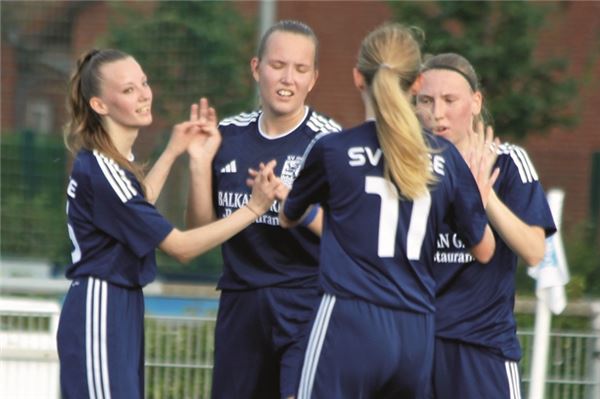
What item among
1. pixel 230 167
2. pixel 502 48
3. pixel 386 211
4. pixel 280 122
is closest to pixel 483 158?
pixel 386 211

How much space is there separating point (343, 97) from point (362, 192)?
14013 millimetres

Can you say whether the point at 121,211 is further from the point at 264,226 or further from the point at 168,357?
the point at 168,357

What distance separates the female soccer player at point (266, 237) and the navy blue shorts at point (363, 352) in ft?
3.52

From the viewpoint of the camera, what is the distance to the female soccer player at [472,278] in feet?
18.5

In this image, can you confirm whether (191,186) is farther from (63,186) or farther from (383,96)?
(63,186)

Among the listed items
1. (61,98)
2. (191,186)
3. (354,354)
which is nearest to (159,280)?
(61,98)

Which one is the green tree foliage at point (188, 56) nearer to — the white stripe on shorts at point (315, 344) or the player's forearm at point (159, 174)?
the player's forearm at point (159, 174)

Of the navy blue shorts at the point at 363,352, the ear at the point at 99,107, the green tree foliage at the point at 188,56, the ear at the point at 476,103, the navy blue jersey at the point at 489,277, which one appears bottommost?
the navy blue shorts at the point at 363,352

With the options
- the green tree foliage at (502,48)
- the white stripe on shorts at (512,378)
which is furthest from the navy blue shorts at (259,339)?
the green tree foliage at (502,48)

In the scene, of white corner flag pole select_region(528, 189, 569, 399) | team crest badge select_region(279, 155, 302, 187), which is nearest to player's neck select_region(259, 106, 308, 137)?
team crest badge select_region(279, 155, 302, 187)

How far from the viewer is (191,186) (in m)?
6.18

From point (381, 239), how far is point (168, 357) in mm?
3322

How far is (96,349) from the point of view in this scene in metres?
5.39

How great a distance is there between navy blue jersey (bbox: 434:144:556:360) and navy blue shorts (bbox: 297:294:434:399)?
0.71 m
